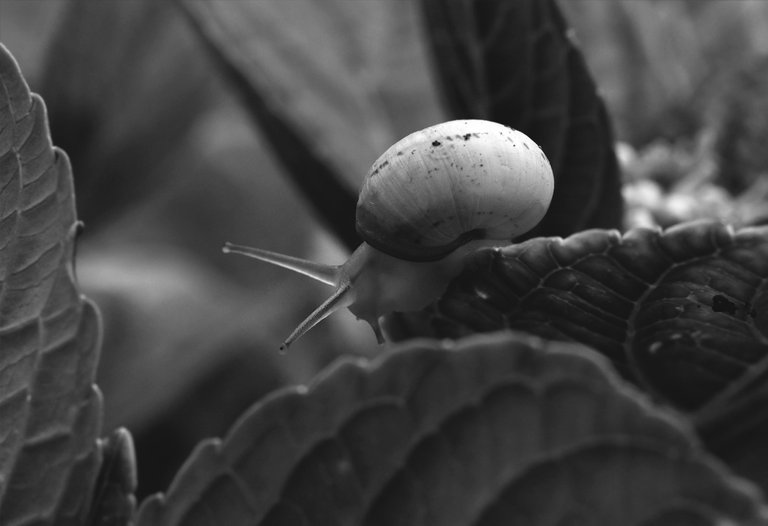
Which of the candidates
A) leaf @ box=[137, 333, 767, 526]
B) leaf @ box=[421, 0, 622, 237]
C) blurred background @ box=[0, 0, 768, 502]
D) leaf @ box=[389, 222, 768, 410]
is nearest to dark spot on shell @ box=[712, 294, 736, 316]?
leaf @ box=[389, 222, 768, 410]

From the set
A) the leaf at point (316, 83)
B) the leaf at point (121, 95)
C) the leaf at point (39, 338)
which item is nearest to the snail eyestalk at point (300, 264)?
the leaf at point (316, 83)

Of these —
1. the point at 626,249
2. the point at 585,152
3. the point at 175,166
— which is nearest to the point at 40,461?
the point at 626,249

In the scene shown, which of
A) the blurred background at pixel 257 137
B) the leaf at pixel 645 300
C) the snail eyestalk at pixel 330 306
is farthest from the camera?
the blurred background at pixel 257 137

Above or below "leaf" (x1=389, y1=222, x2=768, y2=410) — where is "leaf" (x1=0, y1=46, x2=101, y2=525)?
above

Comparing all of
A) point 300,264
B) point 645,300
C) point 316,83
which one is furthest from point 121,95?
point 645,300

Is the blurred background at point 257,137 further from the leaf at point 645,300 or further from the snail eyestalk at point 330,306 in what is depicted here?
the leaf at point 645,300

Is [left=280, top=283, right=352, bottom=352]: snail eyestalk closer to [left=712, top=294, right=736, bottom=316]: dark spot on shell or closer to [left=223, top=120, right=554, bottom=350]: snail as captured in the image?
[left=223, top=120, right=554, bottom=350]: snail

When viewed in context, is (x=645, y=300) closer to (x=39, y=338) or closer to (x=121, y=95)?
(x=39, y=338)
